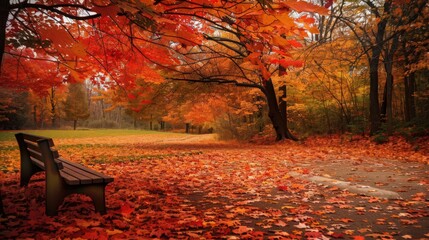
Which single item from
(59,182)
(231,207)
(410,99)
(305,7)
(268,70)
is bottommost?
(231,207)

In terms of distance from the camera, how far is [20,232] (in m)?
3.08

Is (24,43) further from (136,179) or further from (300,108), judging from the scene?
(300,108)

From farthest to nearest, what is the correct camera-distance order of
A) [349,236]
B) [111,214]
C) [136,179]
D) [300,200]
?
[136,179]
[300,200]
[111,214]
[349,236]

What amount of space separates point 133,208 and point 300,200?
2.28 meters

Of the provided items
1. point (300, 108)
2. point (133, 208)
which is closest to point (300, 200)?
point (133, 208)

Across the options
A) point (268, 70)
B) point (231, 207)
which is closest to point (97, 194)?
point (231, 207)

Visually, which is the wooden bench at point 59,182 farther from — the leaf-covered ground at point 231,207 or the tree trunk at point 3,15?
the tree trunk at point 3,15

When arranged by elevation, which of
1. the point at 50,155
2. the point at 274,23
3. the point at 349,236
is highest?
the point at 274,23

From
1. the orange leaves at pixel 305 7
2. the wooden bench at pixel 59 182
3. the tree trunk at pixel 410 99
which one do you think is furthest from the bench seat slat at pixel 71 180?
the tree trunk at pixel 410 99

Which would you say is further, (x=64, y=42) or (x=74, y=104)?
(x=74, y=104)

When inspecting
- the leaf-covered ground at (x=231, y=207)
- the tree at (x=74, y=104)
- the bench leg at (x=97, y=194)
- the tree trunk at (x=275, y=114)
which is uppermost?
the tree at (x=74, y=104)

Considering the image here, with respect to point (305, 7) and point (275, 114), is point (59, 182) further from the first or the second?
point (275, 114)

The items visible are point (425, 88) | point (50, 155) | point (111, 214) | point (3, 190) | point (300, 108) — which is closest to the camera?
point (50, 155)

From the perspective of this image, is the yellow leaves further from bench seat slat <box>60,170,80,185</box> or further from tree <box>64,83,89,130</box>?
tree <box>64,83,89,130</box>
